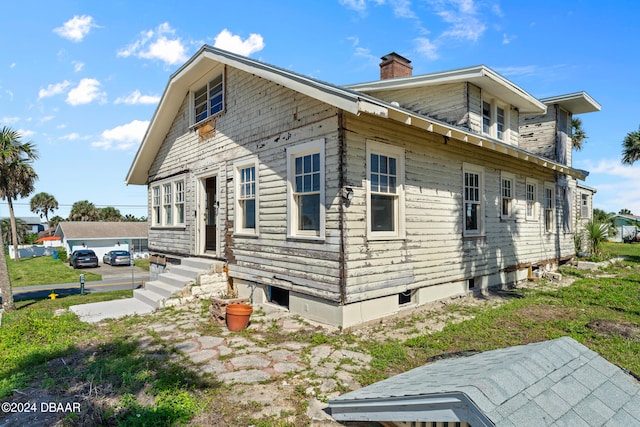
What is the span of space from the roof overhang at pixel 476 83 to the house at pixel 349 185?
1.4 inches

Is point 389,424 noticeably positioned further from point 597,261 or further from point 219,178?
point 597,261

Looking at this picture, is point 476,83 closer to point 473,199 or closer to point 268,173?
point 473,199

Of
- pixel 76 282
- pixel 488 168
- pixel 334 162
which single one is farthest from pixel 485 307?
pixel 76 282

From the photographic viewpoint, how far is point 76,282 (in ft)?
74.7

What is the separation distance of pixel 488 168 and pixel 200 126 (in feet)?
28.6

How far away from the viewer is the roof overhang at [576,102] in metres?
14.2

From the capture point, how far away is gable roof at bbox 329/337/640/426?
175 centimetres

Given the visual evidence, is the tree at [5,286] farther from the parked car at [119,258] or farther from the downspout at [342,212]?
the parked car at [119,258]

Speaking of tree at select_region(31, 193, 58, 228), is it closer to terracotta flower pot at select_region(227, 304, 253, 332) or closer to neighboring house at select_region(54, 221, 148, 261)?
neighboring house at select_region(54, 221, 148, 261)

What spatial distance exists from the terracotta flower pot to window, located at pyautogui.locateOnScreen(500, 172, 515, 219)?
8225 mm

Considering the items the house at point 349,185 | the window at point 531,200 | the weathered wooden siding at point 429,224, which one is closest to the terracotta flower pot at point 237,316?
the house at point 349,185

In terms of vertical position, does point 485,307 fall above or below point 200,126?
below

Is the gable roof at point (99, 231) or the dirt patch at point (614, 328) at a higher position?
the gable roof at point (99, 231)

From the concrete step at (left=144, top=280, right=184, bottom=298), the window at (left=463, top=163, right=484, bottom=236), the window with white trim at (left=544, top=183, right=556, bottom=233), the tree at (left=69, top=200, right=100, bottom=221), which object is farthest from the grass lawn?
the tree at (left=69, top=200, right=100, bottom=221)
